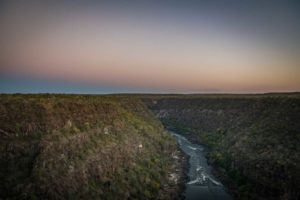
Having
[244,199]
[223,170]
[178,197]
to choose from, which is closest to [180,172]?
[223,170]

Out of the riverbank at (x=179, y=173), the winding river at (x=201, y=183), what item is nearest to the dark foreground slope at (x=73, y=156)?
the riverbank at (x=179, y=173)

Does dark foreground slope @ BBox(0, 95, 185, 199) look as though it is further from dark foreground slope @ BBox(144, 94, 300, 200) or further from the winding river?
dark foreground slope @ BBox(144, 94, 300, 200)

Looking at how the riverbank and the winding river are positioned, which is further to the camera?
the winding river

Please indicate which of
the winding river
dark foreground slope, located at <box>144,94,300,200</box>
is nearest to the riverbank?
the winding river

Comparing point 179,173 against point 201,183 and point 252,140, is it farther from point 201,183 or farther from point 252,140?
point 252,140

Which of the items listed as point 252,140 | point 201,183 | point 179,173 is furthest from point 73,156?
point 252,140

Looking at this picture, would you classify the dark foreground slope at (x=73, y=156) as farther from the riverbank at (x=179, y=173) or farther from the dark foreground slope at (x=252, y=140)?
the dark foreground slope at (x=252, y=140)

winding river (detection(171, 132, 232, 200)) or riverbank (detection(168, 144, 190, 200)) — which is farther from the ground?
riverbank (detection(168, 144, 190, 200))

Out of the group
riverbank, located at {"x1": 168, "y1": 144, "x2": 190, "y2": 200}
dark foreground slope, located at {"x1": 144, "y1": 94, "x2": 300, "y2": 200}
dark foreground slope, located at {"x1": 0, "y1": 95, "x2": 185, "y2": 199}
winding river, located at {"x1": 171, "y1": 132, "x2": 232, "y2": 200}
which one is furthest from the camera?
winding river, located at {"x1": 171, "y1": 132, "x2": 232, "y2": 200}
